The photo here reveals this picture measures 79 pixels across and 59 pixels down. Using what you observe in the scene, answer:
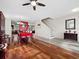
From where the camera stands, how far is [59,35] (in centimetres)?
1017

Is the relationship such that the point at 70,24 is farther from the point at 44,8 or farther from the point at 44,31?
the point at 44,8

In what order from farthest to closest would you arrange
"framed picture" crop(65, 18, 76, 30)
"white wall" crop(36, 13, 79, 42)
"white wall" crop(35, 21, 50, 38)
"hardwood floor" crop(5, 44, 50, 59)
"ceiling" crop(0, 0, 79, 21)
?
"white wall" crop(35, 21, 50, 38) < "white wall" crop(36, 13, 79, 42) < "framed picture" crop(65, 18, 76, 30) < "ceiling" crop(0, 0, 79, 21) < "hardwood floor" crop(5, 44, 50, 59)

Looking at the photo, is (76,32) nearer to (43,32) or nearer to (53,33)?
(53,33)

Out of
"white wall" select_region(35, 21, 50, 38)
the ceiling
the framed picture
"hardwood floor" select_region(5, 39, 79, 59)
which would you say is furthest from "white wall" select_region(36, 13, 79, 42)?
"hardwood floor" select_region(5, 39, 79, 59)

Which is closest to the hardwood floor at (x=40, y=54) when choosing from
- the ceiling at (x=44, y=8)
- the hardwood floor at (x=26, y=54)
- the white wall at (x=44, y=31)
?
the hardwood floor at (x=26, y=54)

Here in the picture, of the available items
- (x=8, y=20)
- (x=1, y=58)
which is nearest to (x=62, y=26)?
(x=8, y=20)

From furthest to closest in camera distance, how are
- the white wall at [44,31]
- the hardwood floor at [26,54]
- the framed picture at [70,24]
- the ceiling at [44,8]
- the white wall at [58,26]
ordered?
1. the white wall at [44,31]
2. the white wall at [58,26]
3. the framed picture at [70,24]
4. the ceiling at [44,8]
5. the hardwood floor at [26,54]

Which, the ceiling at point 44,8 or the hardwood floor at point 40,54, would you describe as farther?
the ceiling at point 44,8

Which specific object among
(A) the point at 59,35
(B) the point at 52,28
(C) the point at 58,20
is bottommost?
(A) the point at 59,35

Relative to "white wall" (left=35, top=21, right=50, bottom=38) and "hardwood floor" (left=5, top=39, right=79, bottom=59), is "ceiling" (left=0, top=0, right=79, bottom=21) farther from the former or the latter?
"white wall" (left=35, top=21, right=50, bottom=38)

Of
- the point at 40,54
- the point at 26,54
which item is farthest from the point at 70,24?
the point at 26,54

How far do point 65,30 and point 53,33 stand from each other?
6.53 ft

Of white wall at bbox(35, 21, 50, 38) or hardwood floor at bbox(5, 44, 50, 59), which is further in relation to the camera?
white wall at bbox(35, 21, 50, 38)

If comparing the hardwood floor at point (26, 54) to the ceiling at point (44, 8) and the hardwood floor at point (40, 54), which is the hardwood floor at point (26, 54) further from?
the ceiling at point (44, 8)
